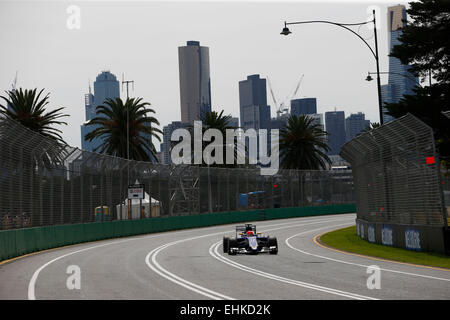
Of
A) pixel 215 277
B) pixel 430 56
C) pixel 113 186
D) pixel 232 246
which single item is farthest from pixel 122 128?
pixel 215 277

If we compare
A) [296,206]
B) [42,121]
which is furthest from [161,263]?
[296,206]

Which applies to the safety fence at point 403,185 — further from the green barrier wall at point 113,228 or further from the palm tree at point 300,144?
the palm tree at point 300,144

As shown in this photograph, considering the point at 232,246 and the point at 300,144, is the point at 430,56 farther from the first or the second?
the point at 300,144

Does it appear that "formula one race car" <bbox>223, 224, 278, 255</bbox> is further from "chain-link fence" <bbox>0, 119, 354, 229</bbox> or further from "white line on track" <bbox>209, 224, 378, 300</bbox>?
"chain-link fence" <bbox>0, 119, 354, 229</bbox>

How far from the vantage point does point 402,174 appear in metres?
21.5

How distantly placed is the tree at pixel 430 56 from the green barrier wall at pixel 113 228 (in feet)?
51.8

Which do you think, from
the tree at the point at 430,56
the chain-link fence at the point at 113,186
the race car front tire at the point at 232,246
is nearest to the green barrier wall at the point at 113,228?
the chain-link fence at the point at 113,186

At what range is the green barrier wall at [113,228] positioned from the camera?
22.5 m

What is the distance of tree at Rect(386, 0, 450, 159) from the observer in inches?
1469

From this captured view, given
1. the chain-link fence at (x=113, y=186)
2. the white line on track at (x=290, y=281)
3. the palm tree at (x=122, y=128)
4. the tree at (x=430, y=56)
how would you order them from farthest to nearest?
the palm tree at (x=122, y=128), the tree at (x=430, y=56), the chain-link fence at (x=113, y=186), the white line on track at (x=290, y=281)

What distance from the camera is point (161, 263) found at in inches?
728

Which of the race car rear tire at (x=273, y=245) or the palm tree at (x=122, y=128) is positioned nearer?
the race car rear tire at (x=273, y=245)

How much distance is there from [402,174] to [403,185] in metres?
0.35

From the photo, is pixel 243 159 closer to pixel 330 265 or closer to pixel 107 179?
pixel 107 179
